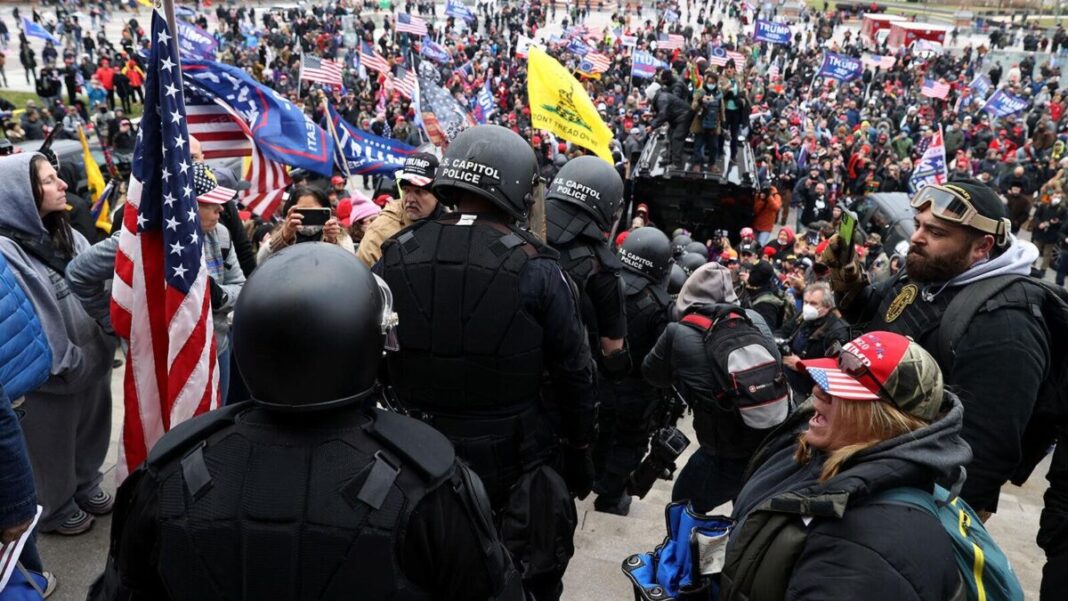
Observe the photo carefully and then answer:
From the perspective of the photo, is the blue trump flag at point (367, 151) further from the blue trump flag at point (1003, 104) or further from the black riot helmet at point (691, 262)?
the blue trump flag at point (1003, 104)

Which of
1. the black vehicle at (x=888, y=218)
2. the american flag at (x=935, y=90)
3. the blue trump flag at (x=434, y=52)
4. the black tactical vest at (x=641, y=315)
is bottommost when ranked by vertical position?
the black vehicle at (x=888, y=218)

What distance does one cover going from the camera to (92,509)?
13.8 feet

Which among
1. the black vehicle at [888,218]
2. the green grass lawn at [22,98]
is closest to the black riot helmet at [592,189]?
the black vehicle at [888,218]

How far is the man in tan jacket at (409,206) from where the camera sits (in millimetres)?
4684

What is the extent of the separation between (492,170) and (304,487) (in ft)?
6.20

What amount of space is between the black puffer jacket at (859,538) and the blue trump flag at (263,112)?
604 cm

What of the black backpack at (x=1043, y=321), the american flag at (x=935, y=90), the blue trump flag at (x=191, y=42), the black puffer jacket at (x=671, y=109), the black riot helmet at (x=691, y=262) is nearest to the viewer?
the black backpack at (x=1043, y=321)

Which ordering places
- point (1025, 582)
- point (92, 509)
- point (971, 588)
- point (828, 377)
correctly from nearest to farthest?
point (971, 588), point (828, 377), point (92, 509), point (1025, 582)

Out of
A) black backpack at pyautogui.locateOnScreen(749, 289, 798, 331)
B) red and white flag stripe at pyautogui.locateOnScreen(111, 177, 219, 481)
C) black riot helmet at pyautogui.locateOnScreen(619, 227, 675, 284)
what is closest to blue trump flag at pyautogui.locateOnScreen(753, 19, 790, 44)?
black backpack at pyautogui.locateOnScreen(749, 289, 798, 331)

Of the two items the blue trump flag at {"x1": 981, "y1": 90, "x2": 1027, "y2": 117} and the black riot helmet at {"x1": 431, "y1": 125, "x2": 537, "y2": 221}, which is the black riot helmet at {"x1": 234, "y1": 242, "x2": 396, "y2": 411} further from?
the blue trump flag at {"x1": 981, "y1": 90, "x2": 1027, "y2": 117}

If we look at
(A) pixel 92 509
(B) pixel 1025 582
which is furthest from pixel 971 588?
(A) pixel 92 509

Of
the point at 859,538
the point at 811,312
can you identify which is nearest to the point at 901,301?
the point at 859,538

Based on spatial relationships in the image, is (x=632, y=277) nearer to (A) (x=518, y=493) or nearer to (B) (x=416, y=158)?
(B) (x=416, y=158)

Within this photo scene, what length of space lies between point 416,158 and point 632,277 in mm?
1592
